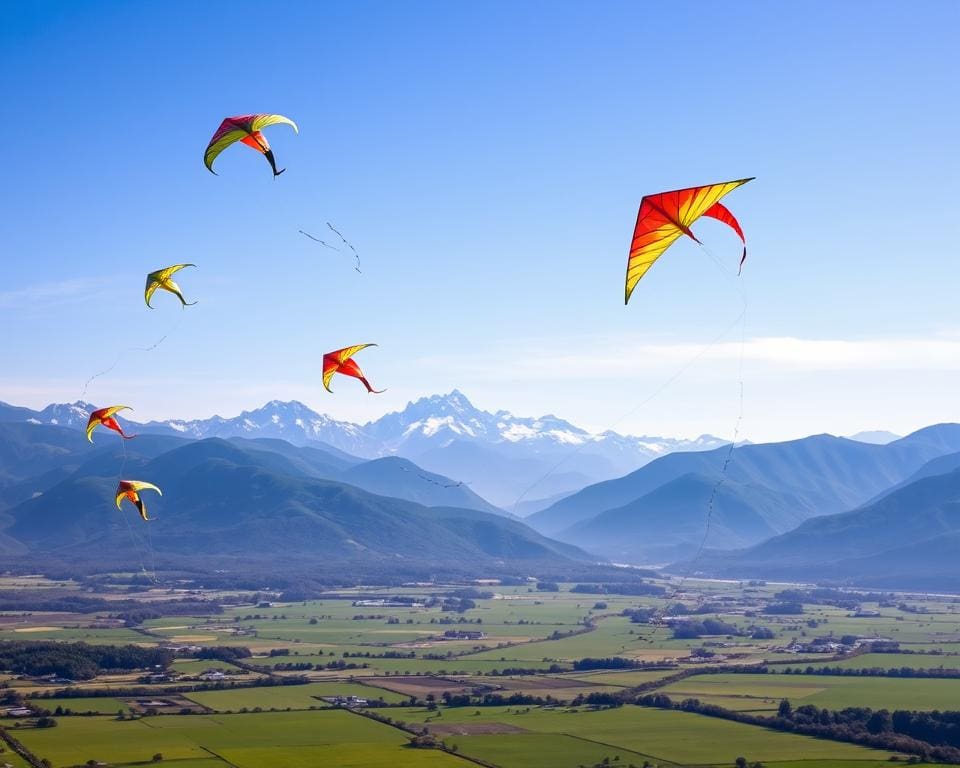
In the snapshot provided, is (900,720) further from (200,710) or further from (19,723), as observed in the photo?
(19,723)

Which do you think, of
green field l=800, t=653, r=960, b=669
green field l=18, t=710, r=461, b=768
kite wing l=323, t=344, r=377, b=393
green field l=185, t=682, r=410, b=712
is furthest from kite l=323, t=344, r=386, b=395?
green field l=800, t=653, r=960, b=669

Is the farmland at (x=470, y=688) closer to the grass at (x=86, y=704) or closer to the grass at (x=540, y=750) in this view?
the grass at (x=540, y=750)

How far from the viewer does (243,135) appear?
29453mm

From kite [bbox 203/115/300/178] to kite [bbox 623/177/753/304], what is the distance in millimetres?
8900

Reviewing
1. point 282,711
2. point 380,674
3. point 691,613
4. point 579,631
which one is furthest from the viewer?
point 691,613

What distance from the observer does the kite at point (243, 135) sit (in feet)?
95.1

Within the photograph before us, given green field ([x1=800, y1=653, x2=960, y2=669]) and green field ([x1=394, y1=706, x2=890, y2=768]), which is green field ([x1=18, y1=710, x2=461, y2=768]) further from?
green field ([x1=800, y1=653, x2=960, y2=669])

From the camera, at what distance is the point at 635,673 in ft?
293

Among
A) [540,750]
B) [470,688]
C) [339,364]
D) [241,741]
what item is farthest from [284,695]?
[339,364]

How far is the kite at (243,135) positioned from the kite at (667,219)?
8900 millimetres

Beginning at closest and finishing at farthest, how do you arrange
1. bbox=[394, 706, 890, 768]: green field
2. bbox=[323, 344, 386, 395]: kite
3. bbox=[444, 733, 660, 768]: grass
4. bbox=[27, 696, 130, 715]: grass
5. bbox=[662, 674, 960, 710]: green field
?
1. bbox=[323, 344, 386, 395]: kite
2. bbox=[444, 733, 660, 768]: grass
3. bbox=[394, 706, 890, 768]: green field
4. bbox=[27, 696, 130, 715]: grass
5. bbox=[662, 674, 960, 710]: green field

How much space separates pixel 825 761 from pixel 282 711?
3013 centimetres

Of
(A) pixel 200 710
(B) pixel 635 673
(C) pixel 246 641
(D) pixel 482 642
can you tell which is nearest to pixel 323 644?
(C) pixel 246 641

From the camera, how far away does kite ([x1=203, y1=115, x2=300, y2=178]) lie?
29000mm
